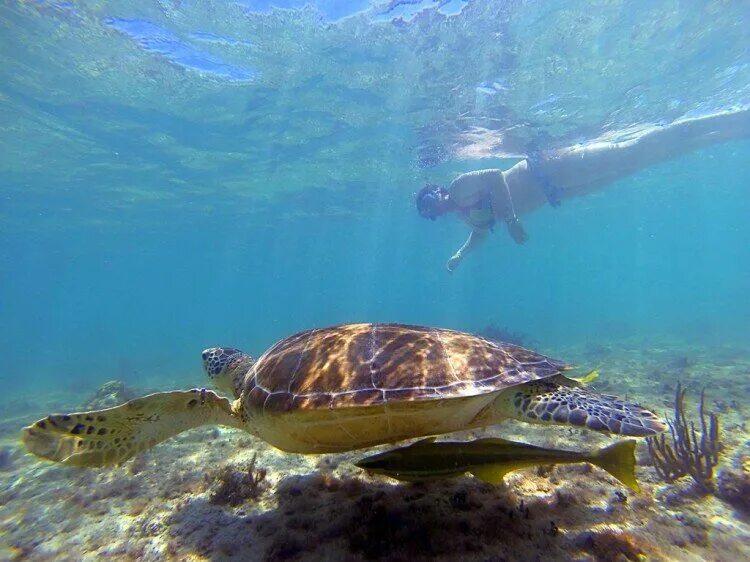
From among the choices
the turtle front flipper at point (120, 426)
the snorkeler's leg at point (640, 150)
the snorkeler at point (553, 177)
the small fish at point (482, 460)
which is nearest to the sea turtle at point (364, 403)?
the turtle front flipper at point (120, 426)

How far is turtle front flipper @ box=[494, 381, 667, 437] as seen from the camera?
254 cm

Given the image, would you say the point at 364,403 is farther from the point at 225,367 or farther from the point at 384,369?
the point at 225,367

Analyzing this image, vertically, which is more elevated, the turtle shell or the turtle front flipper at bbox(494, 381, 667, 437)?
the turtle shell

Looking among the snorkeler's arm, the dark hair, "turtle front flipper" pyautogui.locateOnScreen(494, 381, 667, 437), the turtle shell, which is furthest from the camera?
the snorkeler's arm


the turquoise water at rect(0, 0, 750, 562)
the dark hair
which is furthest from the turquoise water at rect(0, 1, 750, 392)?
the dark hair

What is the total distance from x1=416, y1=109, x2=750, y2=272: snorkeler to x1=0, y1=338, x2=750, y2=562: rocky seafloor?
10711 mm

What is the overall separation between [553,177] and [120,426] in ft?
60.6

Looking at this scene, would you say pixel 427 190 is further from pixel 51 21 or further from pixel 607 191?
pixel 607 191

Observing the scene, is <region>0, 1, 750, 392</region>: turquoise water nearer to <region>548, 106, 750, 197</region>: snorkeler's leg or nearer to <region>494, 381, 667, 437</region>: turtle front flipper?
<region>548, 106, 750, 197</region>: snorkeler's leg

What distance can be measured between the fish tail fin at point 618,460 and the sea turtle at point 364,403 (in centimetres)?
29

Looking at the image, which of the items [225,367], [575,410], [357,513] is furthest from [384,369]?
[225,367]

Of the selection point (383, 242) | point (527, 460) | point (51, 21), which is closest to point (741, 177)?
point (383, 242)

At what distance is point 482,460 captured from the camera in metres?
2.75

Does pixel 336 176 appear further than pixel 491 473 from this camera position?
Yes
